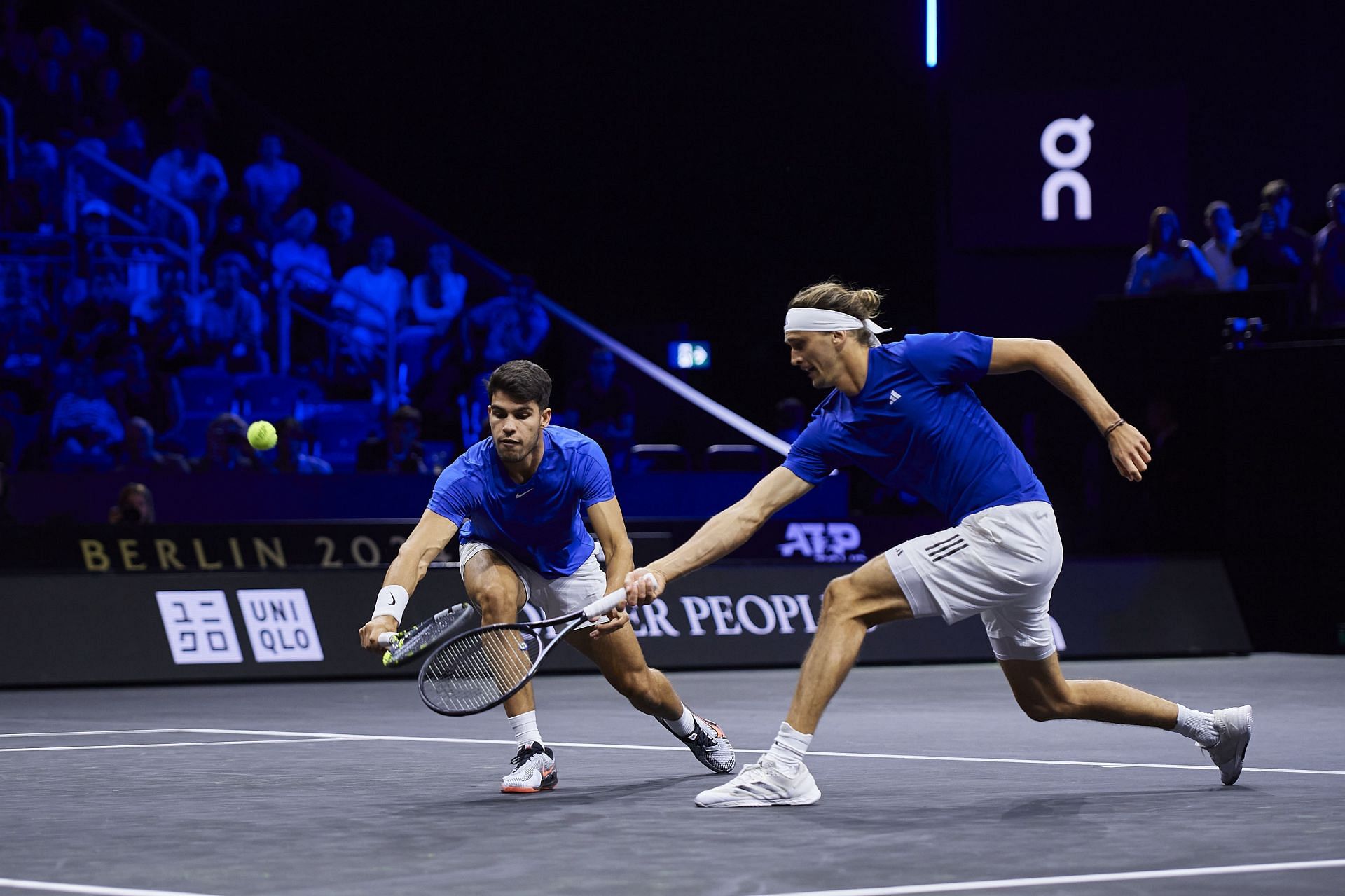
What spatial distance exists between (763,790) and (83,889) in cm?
248

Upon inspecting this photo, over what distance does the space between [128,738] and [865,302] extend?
477 cm

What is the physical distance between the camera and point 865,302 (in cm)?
710

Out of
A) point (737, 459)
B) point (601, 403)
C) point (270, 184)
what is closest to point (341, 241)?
point (270, 184)

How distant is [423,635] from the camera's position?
6.71m

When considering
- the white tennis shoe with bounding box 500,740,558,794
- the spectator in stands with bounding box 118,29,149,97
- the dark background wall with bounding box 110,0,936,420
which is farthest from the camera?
the dark background wall with bounding box 110,0,936,420

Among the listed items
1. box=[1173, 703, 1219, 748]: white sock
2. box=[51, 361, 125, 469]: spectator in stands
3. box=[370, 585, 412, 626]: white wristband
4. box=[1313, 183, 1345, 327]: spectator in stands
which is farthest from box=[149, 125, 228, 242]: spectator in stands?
box=[1173, 703, 1219, 748]: white sock

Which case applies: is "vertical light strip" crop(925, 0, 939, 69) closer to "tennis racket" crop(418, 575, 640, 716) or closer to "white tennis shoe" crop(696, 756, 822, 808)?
"tennis racket" crop(418, 575, 640, 716)

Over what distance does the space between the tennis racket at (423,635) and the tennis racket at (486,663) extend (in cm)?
5

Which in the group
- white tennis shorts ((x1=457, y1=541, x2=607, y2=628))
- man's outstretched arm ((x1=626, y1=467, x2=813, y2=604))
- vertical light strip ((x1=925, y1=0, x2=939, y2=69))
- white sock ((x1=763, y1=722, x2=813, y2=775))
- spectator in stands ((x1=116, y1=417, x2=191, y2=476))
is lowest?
white sock ((x1=763, y1=722, x2=813, y2=775))

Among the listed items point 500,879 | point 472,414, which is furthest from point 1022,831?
point 472,414

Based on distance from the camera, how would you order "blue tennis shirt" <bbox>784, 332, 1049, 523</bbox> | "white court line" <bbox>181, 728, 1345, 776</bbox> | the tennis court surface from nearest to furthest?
the tennis court surface
"blue tennis shirt" <bbox>784, 332, 1049, 523</bbox>
"white court line" <bbox>181, 728, 1345, 776</bbox>

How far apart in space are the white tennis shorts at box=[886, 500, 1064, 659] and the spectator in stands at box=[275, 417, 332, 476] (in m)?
9.09

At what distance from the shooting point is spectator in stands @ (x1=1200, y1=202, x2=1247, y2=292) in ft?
53.5

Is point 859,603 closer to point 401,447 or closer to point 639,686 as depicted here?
point 639,686
